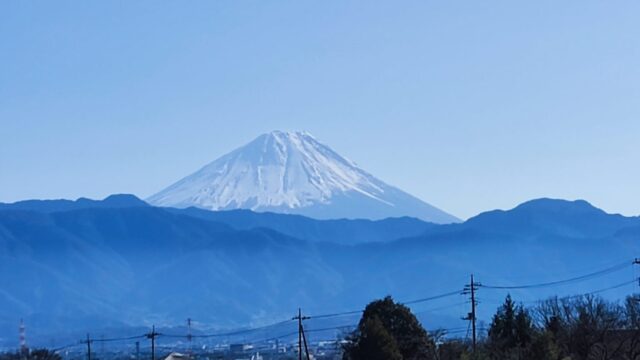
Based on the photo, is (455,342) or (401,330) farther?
(455,342)

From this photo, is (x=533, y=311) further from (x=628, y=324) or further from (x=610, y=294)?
(x=610, y=294)

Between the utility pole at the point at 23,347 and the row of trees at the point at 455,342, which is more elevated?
the utility pole at the point at 23,347

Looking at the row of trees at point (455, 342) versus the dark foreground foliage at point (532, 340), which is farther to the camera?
the row of trees at point (455, 342)

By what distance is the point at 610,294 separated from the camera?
630 ft

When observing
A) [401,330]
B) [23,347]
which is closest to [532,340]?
[401,330]

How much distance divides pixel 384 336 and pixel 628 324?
46.7 feet

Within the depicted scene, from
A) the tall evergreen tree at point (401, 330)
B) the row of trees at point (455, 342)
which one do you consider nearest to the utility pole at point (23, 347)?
the tall evergreen tree at point (401, 330)

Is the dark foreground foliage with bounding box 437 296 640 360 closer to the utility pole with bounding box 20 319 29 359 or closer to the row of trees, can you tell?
the row of trees

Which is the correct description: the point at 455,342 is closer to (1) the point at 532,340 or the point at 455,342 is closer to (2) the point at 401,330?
(2) the point at 401,330

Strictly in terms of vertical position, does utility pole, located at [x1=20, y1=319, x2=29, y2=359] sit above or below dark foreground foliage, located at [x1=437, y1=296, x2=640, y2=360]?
above

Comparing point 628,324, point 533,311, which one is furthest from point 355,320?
point 628,324

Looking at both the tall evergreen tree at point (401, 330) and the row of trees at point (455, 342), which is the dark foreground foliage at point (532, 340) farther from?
the tall evergreen tree at point (401, 330)

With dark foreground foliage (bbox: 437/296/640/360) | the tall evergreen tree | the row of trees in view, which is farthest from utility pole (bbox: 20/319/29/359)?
dark foreground foliage (bbox: 437/296/640/360)

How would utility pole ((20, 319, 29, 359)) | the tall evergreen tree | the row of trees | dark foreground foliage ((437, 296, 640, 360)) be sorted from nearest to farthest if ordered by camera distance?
dark foreground foliage ((437, 296, 640, 360)) → the row of trees → the tall evergreen tree → utility pole ((20, 319, 29, 359))
